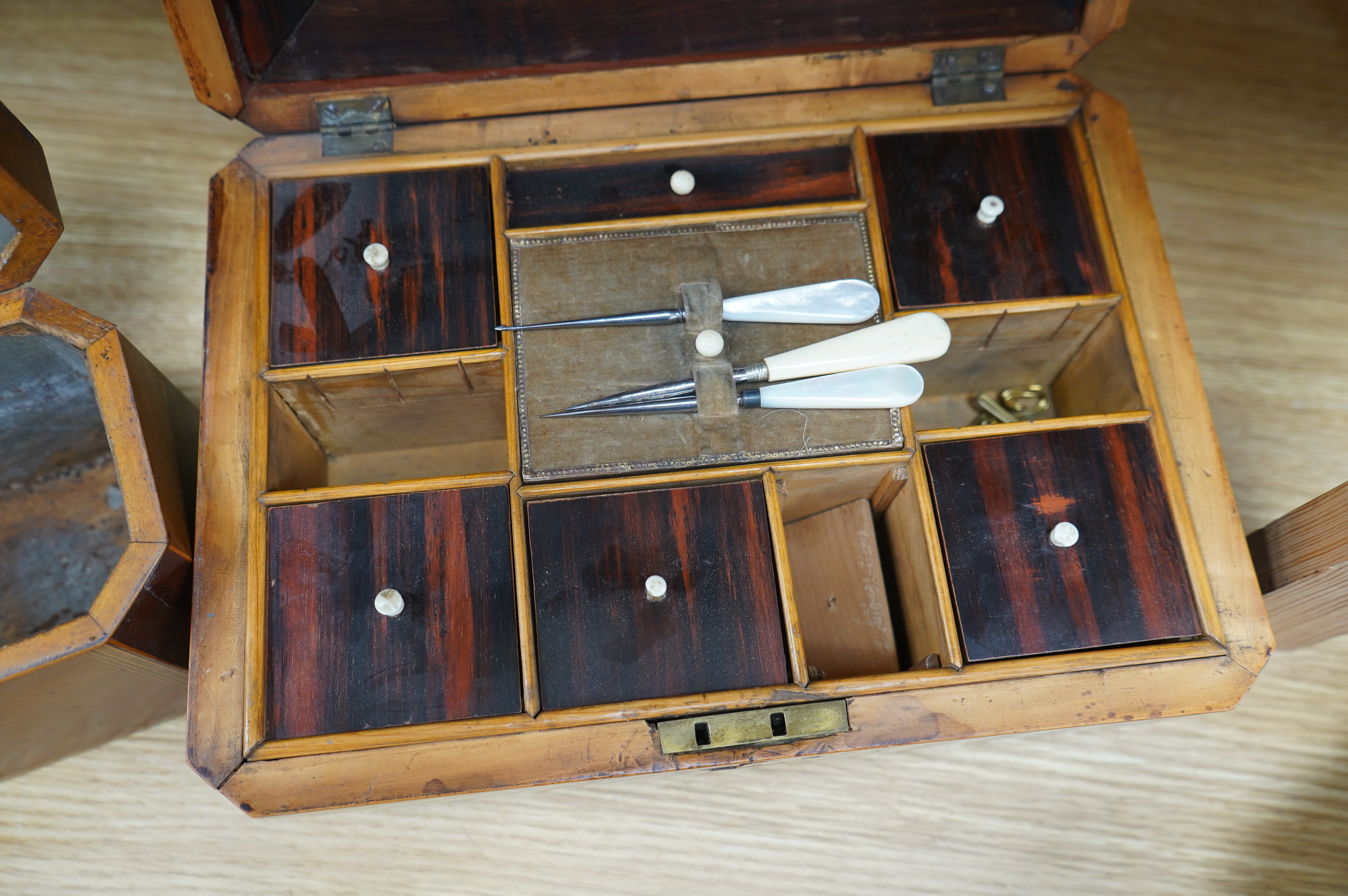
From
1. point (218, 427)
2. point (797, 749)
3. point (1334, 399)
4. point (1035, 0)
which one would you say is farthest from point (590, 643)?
point (1334, 399)

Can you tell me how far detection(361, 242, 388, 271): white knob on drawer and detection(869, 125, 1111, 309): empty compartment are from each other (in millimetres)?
750

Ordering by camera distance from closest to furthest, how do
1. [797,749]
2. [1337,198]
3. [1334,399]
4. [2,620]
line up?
1. [797,749]
2. [2,620]
3. [1334,399]
4. [1337,198]

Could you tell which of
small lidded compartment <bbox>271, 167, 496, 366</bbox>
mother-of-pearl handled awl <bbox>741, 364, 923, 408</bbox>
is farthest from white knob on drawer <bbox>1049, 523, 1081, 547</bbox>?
small lidded compartment <bbox>271, 167, 496, 366</bbox>

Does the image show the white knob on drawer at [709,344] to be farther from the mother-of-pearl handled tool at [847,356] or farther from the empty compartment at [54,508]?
the empty compartment at [54,508]

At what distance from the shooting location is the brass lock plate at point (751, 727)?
1118 millimetres

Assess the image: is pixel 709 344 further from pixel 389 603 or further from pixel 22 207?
pixel 22 207

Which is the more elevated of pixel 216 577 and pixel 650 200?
pixel 650 200

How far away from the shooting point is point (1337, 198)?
6.04ft

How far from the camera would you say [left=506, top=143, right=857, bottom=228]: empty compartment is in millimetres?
1365

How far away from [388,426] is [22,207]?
0.58m

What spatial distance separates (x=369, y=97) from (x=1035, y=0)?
1052 millimetres

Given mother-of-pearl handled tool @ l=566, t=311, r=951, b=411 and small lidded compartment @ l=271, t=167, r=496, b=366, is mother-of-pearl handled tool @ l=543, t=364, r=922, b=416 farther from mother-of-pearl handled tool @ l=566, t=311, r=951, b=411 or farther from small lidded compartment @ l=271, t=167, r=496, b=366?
small lidded compartment @ l=271, t=167, r=496, b=366

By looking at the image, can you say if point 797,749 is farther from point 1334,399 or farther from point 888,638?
point 1334,399

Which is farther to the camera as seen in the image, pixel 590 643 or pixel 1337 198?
pixel 1337 198
